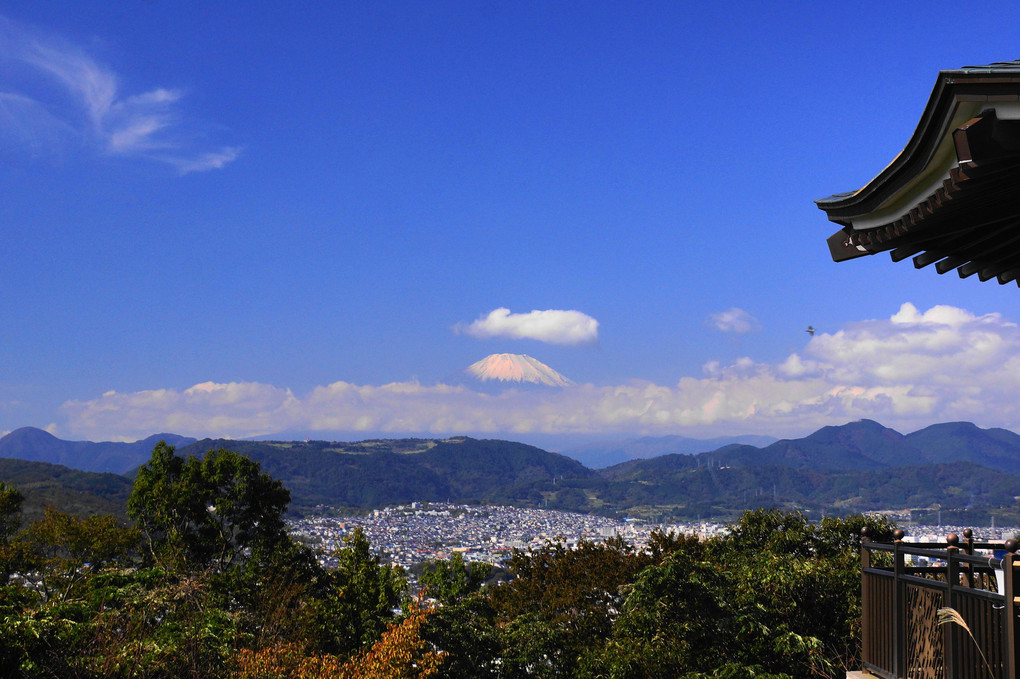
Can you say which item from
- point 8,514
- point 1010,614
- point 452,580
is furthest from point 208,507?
point 1010,614

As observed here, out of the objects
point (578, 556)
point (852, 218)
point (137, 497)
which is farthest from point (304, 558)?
point (852, 218)

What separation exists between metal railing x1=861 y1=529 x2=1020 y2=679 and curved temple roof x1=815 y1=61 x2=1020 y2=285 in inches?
66.4

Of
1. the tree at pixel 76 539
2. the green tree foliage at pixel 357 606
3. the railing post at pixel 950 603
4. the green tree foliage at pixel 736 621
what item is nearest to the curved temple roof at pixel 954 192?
the railing post at pixel 950 603

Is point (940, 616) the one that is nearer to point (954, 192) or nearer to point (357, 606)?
point (954, 192)

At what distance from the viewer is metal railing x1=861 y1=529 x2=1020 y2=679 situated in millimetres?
4535

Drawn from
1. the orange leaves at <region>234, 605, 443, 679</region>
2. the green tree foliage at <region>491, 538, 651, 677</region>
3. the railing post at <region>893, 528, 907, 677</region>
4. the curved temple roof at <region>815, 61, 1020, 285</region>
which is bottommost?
the green tree foliage at <region>491, 538, 651, 677</region>

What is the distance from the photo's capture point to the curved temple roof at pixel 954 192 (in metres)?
2.61

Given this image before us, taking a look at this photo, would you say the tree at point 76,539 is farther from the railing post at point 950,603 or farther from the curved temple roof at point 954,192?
the curved temple roof at point 954,192

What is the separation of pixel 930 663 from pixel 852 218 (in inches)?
132

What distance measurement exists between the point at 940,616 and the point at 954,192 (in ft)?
10.2

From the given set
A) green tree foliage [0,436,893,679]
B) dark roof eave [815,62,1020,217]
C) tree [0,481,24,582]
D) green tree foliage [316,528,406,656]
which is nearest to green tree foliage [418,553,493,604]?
green tree foliage [0,436,893,679]

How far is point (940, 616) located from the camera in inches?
193

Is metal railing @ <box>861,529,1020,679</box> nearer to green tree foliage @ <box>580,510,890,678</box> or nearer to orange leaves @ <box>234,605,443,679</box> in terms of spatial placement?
green tree foliage @ <box>580,510,890,678</box>

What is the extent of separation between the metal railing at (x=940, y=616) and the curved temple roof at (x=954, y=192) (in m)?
1.69
